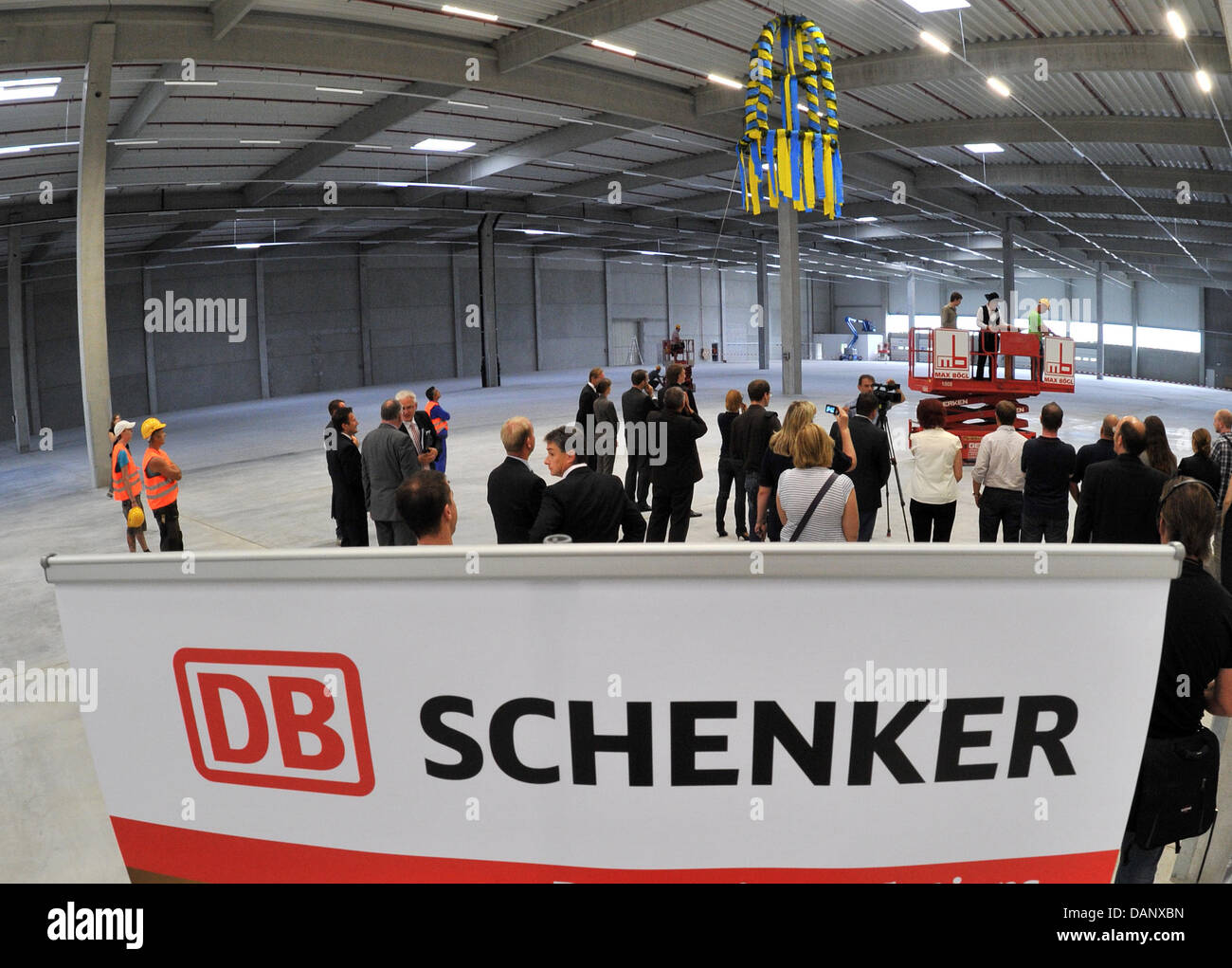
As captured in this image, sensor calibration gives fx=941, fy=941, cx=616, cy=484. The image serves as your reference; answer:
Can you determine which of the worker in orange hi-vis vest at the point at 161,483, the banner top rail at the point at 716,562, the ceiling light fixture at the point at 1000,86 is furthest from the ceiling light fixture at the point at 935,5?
the banner top rail at the point at 716,562

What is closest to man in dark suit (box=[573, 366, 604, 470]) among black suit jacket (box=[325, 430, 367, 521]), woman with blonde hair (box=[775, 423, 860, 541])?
black suit jacket (box=[325, 430, 367, 521])

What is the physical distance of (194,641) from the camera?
2186 mm

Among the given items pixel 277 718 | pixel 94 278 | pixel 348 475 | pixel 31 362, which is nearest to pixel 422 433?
pixel 348 475

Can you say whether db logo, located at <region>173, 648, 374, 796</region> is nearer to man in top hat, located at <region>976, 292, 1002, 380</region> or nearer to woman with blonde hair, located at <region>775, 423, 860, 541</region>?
woman with blonde hair, located at <region>775, 423, 860, 541</region>

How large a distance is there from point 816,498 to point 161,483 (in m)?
7.11

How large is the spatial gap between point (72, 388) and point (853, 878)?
108 ft

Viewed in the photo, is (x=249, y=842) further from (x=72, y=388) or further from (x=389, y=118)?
(x=72, y=388)

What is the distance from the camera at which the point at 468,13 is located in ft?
47.5

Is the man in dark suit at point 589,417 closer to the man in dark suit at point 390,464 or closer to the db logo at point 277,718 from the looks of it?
the man in dark suit at point 390,464

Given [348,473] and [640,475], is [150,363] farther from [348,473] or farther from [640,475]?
[640,475]

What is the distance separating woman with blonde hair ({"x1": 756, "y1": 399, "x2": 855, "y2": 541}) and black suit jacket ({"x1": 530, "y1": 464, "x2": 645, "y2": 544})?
1.16 metres

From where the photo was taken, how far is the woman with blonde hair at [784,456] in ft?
19.9
